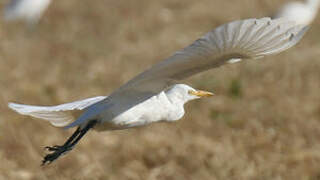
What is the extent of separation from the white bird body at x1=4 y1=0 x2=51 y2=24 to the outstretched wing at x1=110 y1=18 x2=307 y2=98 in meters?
7.31

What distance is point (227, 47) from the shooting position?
3.42 m

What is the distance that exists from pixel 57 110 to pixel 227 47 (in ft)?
2.96

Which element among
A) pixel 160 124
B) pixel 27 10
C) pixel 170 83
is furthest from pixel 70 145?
pixel 27 10

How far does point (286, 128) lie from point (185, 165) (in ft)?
3.31

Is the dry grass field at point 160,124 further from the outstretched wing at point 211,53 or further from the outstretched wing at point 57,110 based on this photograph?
the outstretched wing at point 211,53

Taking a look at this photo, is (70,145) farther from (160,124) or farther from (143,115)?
(160,124)

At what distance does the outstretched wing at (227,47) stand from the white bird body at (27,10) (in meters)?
7.31

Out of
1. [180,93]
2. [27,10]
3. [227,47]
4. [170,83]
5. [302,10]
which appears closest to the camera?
[227,47]

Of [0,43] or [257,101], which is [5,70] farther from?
[257,101]

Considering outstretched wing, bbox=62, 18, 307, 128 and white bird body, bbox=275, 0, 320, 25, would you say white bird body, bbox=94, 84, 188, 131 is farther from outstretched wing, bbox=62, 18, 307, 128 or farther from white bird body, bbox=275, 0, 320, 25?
white bird body, bbox=275, 0, 320, 25

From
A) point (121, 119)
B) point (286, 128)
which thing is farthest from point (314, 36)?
point (121, 119)

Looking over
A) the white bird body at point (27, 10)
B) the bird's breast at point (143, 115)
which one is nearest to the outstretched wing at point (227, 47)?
the bird's breast at point (143, 115)

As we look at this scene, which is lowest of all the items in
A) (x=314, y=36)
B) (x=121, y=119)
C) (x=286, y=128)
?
(x=314, y=36)

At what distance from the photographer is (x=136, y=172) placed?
16.2 feet
